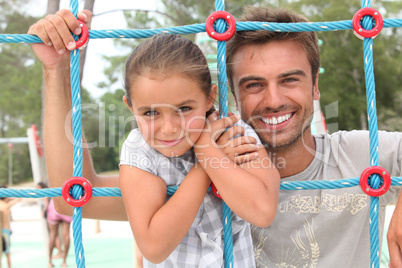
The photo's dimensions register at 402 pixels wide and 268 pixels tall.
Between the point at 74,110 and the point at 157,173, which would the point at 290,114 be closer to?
the point at 157,173

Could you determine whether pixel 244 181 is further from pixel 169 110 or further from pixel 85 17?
pixel 85 17

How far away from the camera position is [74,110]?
1.07 m

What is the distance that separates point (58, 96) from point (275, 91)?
2.08 ft

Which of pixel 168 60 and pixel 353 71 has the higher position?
pixel 353 71

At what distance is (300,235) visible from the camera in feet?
4.12

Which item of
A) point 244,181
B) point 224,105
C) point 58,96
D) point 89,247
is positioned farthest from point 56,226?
point 244,181

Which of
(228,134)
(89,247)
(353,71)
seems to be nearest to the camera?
(228,134)

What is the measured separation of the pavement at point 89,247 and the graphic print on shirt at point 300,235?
378 cm

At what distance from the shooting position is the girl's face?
3.04 feet

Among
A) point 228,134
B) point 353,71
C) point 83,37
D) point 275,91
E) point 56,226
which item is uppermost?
point 353,71

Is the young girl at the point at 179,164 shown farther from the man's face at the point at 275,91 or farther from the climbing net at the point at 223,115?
the man's face at the point at 275,91

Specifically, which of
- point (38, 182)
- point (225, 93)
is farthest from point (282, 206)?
point (38, 182)

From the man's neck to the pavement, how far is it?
3.80 metres

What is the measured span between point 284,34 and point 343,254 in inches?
28.0
